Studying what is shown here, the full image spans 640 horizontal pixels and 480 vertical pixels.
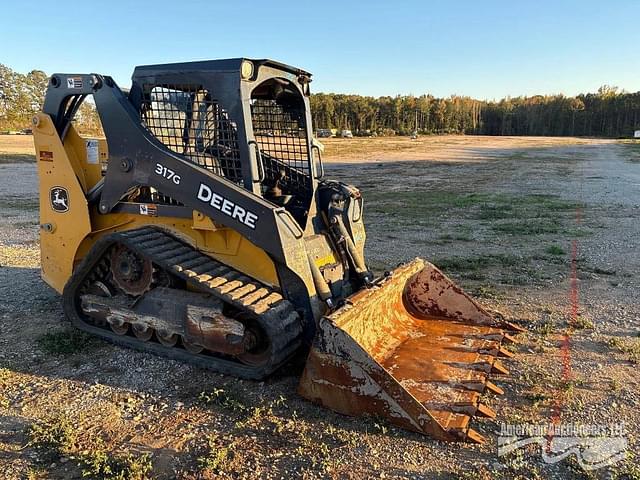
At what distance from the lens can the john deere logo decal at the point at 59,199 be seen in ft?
17.5

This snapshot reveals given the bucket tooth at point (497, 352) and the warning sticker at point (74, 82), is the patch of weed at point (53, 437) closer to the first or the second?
the warning sticker at point (74, 82)

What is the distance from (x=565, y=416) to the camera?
3869 millimetres

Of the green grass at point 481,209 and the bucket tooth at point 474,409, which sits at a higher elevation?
the green grass at point 481,209

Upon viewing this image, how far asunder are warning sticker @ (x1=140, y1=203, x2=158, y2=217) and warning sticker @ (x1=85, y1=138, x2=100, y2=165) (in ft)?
2.97

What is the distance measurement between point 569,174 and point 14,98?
160 ft

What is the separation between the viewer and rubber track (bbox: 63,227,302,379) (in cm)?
418

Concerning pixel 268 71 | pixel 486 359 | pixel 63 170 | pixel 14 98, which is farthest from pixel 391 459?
pixel 14 98

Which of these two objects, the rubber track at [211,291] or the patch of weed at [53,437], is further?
the rubber track at [211,291]

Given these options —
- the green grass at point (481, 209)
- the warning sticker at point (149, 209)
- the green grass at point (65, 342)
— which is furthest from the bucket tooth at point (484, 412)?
the green grass at point (481, 209)

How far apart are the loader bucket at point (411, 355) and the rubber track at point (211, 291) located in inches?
16.0

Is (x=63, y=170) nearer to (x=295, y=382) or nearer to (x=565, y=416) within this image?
(x=295, y=382)

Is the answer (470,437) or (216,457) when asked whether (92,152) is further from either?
(470,437)

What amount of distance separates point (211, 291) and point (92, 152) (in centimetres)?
228

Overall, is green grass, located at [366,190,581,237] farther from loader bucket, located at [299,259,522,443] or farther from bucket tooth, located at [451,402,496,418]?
bucket tooth, located at [451,402,496,418]
